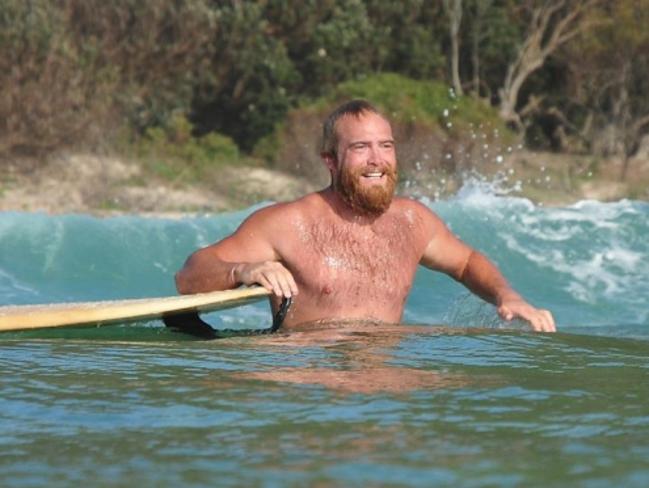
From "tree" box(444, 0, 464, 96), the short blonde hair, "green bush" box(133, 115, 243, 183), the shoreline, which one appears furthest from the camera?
"tree" box(444, 0, 464, 96)

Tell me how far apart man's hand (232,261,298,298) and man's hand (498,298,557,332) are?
0.81 meters

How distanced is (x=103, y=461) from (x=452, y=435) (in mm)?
811

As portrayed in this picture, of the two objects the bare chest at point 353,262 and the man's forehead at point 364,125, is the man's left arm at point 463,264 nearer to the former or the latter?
the bare chest at point 353,262

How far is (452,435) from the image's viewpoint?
3.69 metres

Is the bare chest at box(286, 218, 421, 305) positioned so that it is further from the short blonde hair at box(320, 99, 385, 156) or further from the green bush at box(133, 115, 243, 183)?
the green bush at box(133, 115, 243, 183)

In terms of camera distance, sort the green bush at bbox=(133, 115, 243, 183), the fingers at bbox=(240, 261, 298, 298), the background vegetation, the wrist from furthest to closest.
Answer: the green bush at bbox=(133, 115, 243, 183) < the background vegetation < the wrist < the fingers at bbox=(240, 261, 298, 298)

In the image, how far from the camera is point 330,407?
158 inches

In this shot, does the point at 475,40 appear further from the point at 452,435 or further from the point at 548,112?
the point at 452,435

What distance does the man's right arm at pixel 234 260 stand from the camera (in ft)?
18.1

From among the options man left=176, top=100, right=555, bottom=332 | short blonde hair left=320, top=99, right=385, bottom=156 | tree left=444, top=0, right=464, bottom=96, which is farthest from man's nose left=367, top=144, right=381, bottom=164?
tree left=444, top=0, right=464, bottom=96

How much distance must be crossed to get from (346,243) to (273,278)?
720 mm

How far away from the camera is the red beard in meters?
5.85

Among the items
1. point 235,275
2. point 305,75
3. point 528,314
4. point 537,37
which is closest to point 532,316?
point 528,314

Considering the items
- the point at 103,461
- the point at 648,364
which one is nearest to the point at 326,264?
the point at 648,364
